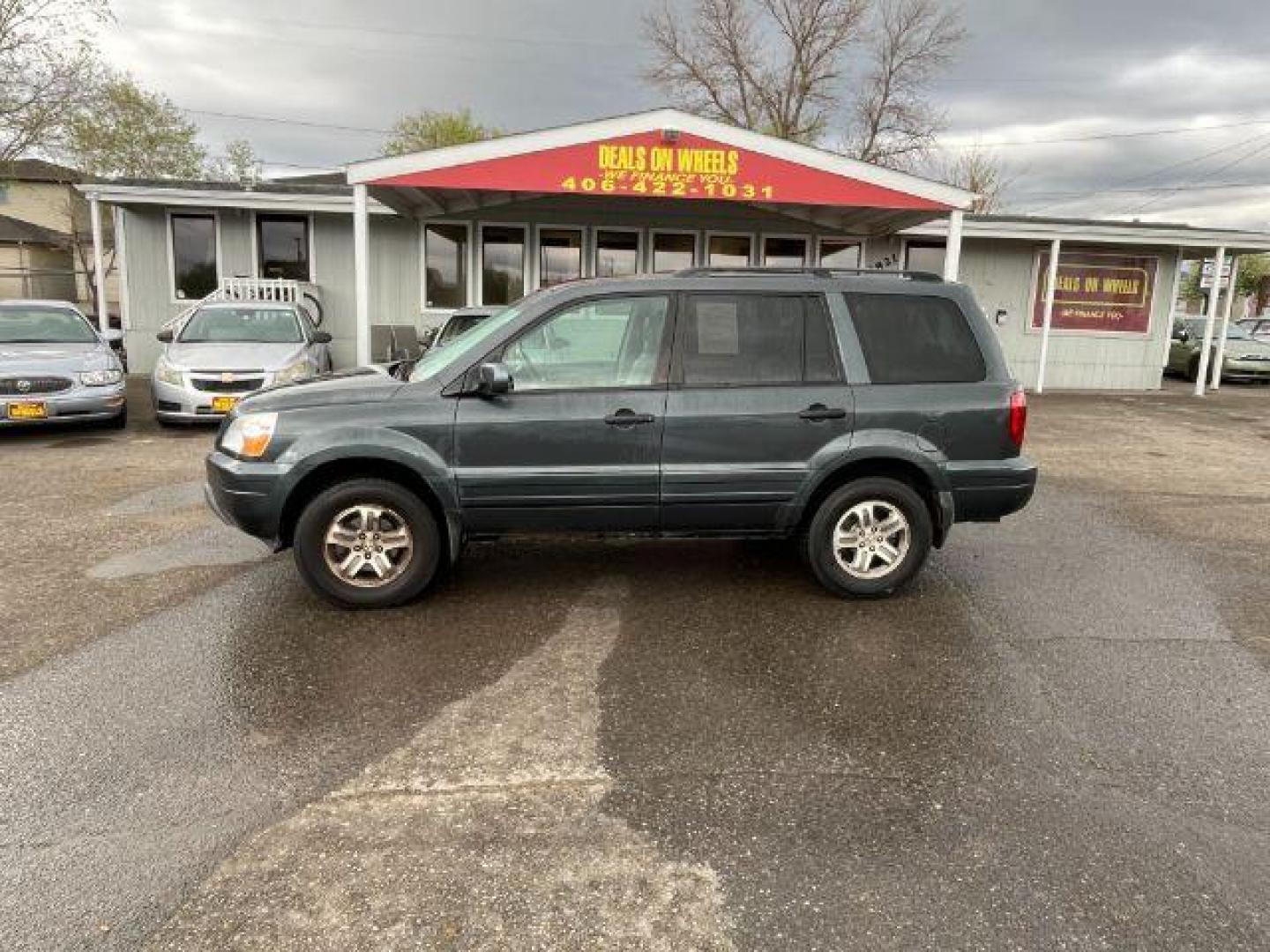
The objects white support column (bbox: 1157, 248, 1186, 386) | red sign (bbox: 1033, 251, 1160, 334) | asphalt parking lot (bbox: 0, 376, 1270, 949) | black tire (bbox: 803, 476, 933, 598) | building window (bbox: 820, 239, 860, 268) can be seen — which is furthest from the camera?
white support column (bbox: 1157, 248, 1186, 386)

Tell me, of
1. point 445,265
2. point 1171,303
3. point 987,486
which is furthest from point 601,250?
point 987,486

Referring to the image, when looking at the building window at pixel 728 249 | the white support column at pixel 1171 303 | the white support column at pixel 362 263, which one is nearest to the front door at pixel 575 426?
the white support column at pixel 362 263

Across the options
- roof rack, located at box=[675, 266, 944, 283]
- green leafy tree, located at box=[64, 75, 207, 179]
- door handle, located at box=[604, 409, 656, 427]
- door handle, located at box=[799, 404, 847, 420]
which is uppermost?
green leafy tree, located at box=[64, 75, 207, 179]

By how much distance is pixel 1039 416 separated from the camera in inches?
528

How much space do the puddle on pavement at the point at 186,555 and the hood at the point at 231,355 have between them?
4473 mm

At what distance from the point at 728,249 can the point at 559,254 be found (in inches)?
125

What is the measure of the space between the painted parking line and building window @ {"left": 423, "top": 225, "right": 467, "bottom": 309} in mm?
13463

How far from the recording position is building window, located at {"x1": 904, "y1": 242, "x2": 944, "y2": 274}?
56.2 feet

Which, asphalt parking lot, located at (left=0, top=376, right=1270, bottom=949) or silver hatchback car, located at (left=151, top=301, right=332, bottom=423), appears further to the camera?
silver hatchback car, located at (left=151, top=301, right=332, bottom=423)

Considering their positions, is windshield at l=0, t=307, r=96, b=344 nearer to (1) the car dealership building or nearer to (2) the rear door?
(1) the car dealership building

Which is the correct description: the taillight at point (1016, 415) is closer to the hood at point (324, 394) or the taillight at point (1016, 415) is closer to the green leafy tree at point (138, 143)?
the hood at point (324, 394)

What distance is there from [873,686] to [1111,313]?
55.3 feet

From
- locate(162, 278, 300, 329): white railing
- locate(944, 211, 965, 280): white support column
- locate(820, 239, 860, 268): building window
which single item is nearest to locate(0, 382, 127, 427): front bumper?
locate(162, 278, 300, 329): white railing

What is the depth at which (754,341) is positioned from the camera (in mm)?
4801
